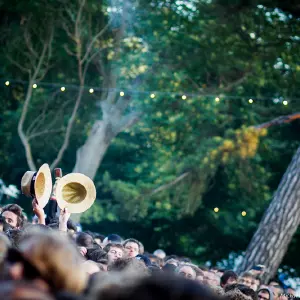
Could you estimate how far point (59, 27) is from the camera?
864 inches

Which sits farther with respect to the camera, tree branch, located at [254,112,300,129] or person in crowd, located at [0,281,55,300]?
tree branch, located at [254,112,300,129]

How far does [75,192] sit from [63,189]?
0.43ft

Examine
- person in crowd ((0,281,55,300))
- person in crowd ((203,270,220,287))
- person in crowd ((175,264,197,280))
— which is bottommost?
person in crowd ((203,270,220,287))

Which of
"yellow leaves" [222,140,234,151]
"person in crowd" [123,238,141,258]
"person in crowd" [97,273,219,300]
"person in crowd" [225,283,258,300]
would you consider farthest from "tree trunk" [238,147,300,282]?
"person in crowd" [97,273,219,300]

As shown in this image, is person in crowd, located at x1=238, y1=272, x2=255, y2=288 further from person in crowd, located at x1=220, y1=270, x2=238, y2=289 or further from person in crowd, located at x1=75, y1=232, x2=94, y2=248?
person in crowd, located at x1=75, y1=232, x2=94, y2=248

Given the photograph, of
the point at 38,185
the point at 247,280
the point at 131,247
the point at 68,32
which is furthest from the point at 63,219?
the point at 68,32

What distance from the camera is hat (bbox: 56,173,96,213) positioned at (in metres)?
→ 8.20

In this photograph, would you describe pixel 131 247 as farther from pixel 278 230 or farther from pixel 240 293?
pixel 278 230

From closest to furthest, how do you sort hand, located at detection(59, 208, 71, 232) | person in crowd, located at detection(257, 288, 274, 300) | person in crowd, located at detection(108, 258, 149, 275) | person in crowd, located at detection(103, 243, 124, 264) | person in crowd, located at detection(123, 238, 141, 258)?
person in crowd, located at detection(108, 258, 149, 275)
person in crowd, located at detection(103, 243, 124, 264)
hand, located at detection(59, 208, 71, 232)
person in crowd, located at detection(123, 238, 141, 258)
person in crowd, located at detection(257, 288, 274, 300)

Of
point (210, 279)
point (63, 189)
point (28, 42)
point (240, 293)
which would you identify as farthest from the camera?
point (28, 42)

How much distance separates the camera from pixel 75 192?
27.6 ft

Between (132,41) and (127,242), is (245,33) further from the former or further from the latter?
(127,242)

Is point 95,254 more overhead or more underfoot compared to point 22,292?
more underfoot

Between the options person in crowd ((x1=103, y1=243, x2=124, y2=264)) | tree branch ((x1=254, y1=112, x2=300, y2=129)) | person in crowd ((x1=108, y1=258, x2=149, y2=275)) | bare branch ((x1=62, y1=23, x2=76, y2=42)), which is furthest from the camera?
bare branch ((x1=62, y1=23, x2=76, y2=42))
